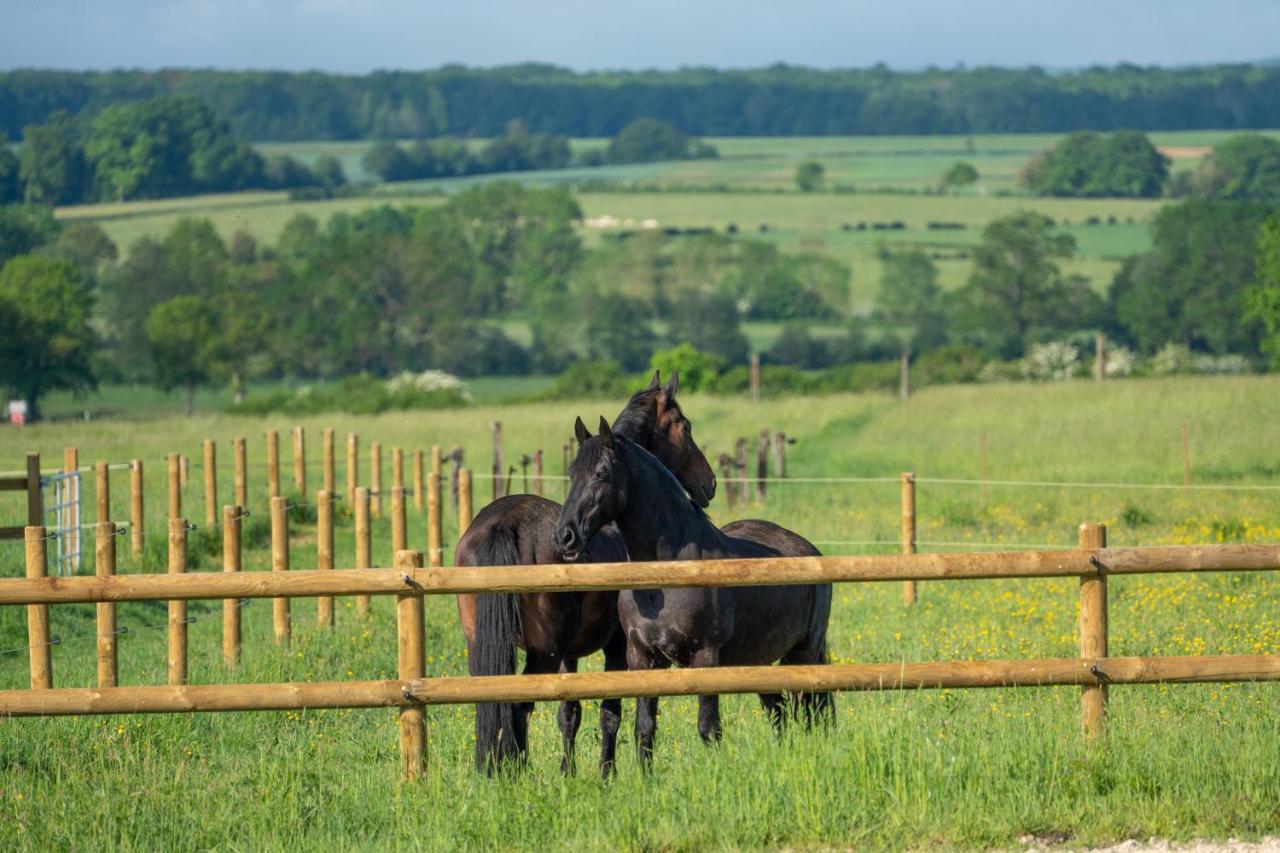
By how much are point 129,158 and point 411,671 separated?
16462 centimetres

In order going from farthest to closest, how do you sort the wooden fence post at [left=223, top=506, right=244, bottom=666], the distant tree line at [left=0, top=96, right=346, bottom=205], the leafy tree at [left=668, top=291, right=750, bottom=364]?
the distant tree line at [left=0, top=96, right=346, bottom=205]
the leafy tree at [left=668, top=291, right=750, bottom=364]
the wooden fence post at [left=223, top=506, right=244, bottom=666]

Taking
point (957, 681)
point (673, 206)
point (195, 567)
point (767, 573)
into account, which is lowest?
point (195, 567)

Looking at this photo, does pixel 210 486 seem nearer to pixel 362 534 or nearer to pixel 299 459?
pixel 299 459

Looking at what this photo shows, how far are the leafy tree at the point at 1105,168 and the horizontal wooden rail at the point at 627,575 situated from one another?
165 m

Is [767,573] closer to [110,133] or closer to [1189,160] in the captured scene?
[110,133]

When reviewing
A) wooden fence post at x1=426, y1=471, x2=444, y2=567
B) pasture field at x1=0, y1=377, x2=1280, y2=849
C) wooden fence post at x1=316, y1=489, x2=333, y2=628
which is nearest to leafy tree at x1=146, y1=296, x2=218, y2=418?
pasture field at x1=0, y1=377, x2=1280, y2=849

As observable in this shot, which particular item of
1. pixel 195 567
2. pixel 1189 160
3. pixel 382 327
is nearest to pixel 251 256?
pixel 382 327

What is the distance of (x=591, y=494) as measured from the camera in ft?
27.3

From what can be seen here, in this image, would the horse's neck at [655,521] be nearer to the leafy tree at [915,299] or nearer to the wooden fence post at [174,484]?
the wooden fence post at [174,484]

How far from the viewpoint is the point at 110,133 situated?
16350 cm

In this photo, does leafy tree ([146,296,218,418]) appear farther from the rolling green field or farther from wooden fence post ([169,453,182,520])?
wooden fence post ([169,453,182,520])

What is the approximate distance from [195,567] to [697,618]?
12845 mm

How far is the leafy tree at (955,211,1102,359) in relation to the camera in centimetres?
10469

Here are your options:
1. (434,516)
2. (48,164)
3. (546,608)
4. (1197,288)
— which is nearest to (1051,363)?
(1197,288)
